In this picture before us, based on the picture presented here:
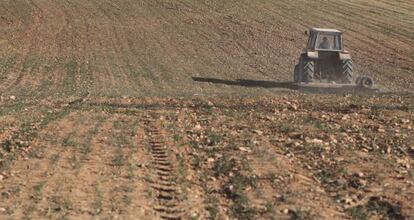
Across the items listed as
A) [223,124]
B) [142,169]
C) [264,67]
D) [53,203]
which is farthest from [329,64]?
[53,203]

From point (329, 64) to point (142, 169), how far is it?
1485 centimetres

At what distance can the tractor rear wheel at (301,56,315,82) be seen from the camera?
68.9 ft

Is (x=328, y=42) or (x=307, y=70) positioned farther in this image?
(x=328, y=42)

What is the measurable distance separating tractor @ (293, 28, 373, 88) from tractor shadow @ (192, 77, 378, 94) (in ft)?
1.00

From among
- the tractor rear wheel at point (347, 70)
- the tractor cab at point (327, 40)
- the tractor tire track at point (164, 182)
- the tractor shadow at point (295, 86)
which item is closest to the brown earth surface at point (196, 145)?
the tractor tire track at point (164, 182)

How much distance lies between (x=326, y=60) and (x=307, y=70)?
52.5 inches

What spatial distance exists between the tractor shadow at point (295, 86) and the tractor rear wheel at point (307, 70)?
0.29 metres

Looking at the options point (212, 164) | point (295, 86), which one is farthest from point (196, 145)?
point (295, 86)

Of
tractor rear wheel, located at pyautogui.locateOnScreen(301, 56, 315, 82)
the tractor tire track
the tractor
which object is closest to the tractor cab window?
the tractor

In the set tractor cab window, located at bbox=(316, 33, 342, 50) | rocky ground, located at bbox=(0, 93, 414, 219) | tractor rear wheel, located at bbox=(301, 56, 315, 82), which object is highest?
rocky ground, located at bbox=(0, 93, 414, 219)

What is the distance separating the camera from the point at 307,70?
68.9 feet

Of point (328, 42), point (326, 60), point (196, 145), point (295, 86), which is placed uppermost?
point (196, 145)

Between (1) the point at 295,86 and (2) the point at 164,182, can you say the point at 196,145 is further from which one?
Answer: (1) the point at 295,86

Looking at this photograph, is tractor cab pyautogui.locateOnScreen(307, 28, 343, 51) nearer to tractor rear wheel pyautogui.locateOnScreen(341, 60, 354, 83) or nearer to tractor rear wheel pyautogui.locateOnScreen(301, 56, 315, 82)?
tractor rear wheel pyautogui.locateOnScreen(341, 60, 354, 83)
